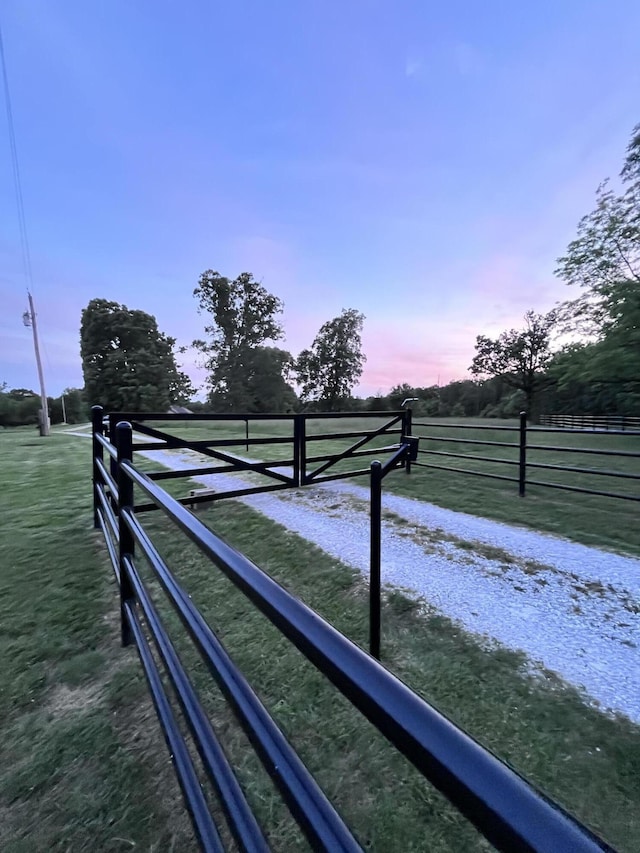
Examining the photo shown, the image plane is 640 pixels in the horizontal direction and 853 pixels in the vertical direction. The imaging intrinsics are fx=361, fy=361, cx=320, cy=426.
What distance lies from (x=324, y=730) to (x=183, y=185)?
1242cm

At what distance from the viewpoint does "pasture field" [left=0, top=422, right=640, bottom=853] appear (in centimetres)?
111

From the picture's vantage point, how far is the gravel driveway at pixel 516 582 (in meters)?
1.78

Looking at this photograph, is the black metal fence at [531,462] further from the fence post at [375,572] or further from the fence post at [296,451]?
the fence post at [375,572]

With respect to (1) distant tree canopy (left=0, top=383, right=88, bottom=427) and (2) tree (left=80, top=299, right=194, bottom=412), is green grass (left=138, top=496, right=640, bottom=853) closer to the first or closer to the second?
(2) tree (left=80, top=299, right=194, bottom=412)

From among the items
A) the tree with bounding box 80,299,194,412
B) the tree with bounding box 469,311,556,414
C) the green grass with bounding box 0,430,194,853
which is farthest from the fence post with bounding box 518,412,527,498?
the tree with bounding box 469,311,556,414

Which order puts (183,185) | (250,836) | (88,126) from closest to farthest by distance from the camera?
(250,836), (88,126), (183,185)

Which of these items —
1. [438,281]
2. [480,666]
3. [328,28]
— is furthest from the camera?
[438,281]

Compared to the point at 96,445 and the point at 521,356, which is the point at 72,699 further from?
the point at 521,356

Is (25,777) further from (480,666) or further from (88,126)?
(88,126)

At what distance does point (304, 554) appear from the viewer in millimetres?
2977

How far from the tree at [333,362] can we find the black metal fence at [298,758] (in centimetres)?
3276

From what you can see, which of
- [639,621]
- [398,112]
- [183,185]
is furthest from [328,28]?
[639,621]

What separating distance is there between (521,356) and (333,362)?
16804 mm

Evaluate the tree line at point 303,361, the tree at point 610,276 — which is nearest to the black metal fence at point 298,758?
the tree at point 610,276
